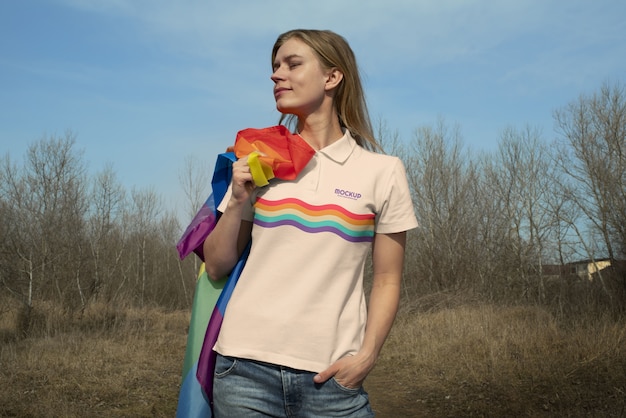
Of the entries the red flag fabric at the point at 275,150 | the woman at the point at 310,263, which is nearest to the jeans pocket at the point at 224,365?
the woman at the point at 310,263

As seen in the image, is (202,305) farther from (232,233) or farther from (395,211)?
(395,211)

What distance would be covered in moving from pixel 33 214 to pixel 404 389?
12.8 metres

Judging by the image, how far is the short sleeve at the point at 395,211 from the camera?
5.87 feet

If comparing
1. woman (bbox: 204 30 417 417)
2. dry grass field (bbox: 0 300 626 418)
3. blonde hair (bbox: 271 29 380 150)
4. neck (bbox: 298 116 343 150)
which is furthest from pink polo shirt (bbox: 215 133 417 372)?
dry grass field (bbox: 0 300 626 418)

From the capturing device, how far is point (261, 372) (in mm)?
1616

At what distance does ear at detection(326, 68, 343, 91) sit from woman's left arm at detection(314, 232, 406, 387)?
54 centimetres

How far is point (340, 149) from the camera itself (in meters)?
1.88

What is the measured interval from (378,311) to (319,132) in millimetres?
634

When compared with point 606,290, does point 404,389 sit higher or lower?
lower

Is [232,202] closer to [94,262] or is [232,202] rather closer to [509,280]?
[94,262]

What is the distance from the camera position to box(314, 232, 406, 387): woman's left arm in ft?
5.34

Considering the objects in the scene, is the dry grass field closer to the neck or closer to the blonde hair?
the blonde hair

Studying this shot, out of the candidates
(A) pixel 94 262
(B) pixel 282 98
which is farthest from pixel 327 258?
(A) pixel 94 262

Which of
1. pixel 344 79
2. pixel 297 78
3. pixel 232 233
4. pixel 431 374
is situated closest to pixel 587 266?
pixel 431 374
